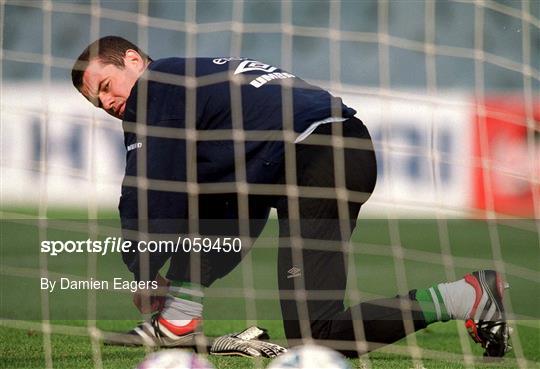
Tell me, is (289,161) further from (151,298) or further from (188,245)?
(151,298)

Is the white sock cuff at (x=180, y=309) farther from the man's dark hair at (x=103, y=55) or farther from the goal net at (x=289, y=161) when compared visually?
the man's dark hair at (x=103, y=55)

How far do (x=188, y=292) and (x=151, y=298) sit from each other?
0.19 m

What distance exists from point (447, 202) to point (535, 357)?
848 centimetres

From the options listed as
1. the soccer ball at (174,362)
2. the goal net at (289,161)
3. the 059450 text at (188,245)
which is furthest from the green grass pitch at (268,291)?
the soccer ball at (174,362)

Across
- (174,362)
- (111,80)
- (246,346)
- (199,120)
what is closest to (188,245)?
(246,346)

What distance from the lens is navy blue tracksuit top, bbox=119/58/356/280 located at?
14.0 feet

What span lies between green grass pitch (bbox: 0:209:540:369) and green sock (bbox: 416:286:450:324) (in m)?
0.24

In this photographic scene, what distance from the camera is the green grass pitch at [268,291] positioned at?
4590mm

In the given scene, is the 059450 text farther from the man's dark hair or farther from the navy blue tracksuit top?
the man's dark hair

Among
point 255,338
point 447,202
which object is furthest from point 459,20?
point 255,338

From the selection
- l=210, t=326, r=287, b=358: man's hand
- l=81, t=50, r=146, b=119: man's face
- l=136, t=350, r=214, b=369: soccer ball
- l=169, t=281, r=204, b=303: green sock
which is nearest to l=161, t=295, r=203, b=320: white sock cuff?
l=169, t=281, r=204, b=303: green sock

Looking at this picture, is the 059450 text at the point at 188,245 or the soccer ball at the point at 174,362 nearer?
the soccer ball at the point at 174,362

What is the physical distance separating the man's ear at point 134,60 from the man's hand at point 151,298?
2.92ft

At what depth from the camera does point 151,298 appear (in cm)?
473
